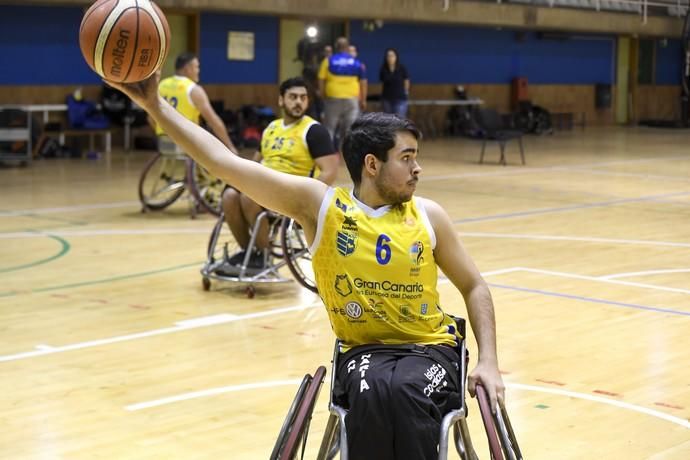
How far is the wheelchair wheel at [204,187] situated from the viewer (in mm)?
9898

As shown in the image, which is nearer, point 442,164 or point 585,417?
point 585,417

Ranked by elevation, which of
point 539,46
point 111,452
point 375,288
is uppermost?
point 539,46

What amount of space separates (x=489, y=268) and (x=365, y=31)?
13375 millimetres

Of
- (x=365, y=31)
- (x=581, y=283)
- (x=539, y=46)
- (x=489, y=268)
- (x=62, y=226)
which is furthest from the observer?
(x=539, y=46)

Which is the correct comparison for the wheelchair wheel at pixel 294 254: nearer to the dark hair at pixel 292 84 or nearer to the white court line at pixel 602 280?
the dark hair at pixel 292 84

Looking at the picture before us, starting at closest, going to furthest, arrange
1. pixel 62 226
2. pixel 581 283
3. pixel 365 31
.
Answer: pixel 581 283 < pixel 62 226 < pixel 365 31

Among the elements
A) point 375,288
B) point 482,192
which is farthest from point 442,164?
point 375,288

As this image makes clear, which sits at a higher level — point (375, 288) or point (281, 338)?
point (375, 288)

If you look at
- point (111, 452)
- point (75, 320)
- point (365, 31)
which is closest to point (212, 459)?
point (111, 452)

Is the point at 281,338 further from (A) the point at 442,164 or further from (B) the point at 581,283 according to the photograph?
(A) the point at 442,164

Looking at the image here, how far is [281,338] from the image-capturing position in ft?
19.2

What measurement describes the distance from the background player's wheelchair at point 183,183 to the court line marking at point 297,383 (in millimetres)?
4913

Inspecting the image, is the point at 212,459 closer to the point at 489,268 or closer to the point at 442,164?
the point at 489,268

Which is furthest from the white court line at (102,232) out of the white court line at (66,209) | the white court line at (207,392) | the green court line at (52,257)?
the white court line at (207,392)
